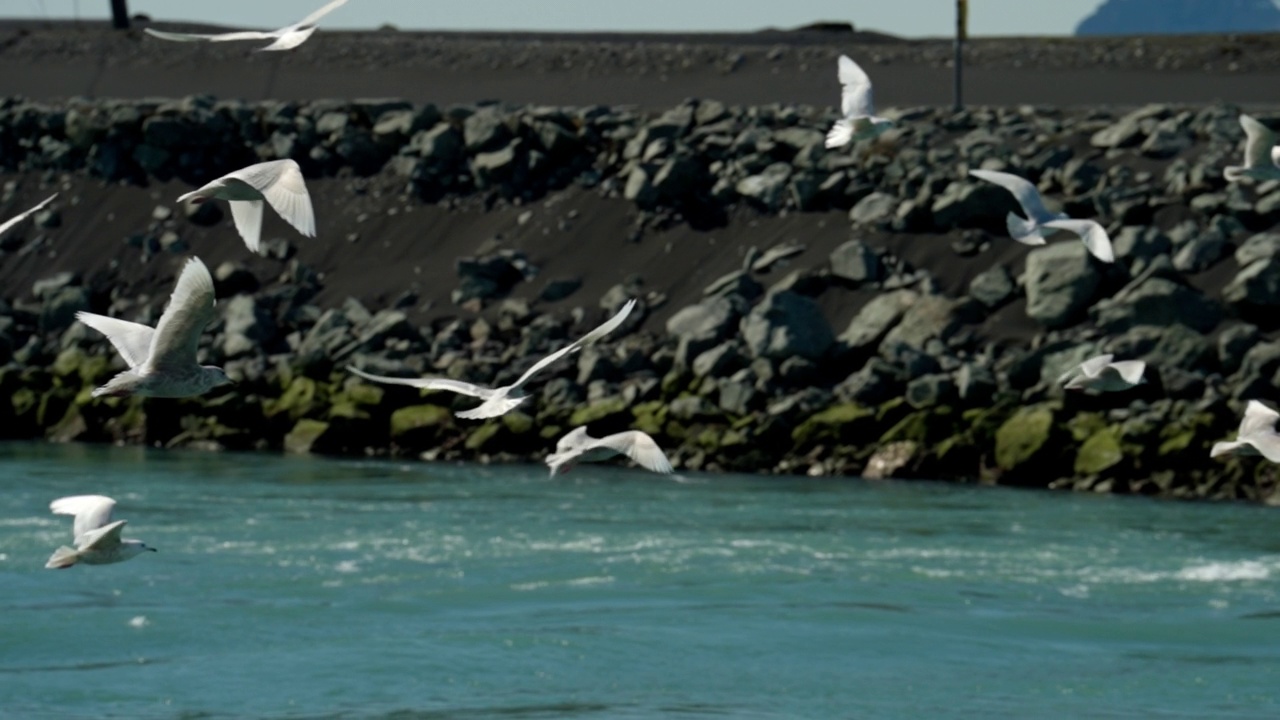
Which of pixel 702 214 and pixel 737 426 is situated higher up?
pixel 702 214

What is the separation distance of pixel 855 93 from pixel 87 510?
19.9 feet

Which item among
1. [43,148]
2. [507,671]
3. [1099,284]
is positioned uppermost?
[43,148]

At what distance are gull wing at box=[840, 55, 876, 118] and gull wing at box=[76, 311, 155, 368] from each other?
5.12 meters

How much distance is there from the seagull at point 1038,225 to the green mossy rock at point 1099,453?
8873 millimetres

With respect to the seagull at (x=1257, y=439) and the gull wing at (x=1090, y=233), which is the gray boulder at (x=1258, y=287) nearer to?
the seagull at (x=1257, y=439)

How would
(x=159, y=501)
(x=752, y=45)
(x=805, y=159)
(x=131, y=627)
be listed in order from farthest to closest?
(x=752, y=45)
(x=805, y=159)
(x=159, y=501)
(x=131, y=627)

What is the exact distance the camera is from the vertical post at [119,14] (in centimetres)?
4881

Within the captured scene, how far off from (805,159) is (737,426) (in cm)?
675

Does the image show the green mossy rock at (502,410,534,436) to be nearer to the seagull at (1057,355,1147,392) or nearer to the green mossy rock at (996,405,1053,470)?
the green mossy rock at (996,405,1053,470)

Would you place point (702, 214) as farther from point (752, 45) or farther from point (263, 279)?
point (752, 45)

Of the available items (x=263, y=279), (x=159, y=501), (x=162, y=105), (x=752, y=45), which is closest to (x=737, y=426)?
(x=159, y=501)

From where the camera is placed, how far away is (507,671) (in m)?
15.6

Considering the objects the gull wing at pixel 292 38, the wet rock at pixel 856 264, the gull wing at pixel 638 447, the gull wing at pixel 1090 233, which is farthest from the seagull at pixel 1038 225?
the wet rock at pixel 856 264

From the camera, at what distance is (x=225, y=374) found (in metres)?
11.6
